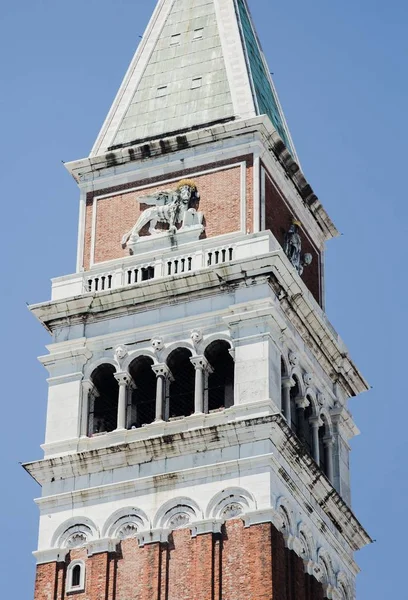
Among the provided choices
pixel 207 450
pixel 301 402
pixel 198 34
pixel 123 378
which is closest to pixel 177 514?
pixel 207 450

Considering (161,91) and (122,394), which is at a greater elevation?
(161,91)

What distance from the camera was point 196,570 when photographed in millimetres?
64062

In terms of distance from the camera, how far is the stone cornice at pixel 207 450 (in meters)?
65.8

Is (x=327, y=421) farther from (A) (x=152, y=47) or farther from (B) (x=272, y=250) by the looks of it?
(A) (x=152, y=47)

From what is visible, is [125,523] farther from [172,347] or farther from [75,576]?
[172,347]

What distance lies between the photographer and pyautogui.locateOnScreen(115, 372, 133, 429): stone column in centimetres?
6781

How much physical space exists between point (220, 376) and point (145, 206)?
7.66m

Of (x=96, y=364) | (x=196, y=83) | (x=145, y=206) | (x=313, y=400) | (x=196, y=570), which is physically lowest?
(x=196, y=570)

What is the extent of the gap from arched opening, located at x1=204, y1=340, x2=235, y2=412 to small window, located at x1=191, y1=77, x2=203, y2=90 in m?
12.0

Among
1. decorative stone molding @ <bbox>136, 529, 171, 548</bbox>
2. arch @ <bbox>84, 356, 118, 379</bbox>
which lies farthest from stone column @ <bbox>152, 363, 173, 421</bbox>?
decorative stone molding @ <bbox>136, 529, 171, 548</bbox>

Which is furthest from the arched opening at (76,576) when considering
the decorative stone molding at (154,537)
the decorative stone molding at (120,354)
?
the decorative stone molding at (120,354)

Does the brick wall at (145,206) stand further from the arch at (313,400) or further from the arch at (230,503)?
the arch at (230,503)

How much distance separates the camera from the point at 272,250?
6950 centimetres

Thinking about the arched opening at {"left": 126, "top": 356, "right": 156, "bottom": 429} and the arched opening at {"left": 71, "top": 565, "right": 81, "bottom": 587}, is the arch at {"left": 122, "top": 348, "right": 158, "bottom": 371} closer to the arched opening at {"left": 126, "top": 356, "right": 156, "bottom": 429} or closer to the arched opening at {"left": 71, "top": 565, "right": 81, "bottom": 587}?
the arched opening at {"left": 126, "top": 356, "right": 156, "bottom": 429}
